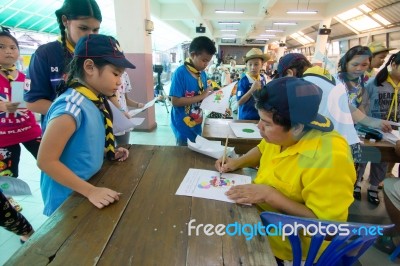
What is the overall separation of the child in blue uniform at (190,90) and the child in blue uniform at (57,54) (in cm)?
85

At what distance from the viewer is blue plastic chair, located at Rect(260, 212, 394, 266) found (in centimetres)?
72

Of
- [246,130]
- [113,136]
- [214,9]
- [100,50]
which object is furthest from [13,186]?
[214,9]

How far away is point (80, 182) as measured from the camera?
85 centimetres

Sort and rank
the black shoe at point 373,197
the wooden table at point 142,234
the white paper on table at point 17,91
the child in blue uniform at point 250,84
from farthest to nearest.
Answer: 1. the child in blue uniform at point 250,84
2. the black shoe at point 373,197
3. the white paper on table at point 17,91
4. the wooden table at point 142,234

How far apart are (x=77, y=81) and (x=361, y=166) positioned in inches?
113

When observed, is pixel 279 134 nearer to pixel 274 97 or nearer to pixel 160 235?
pixel 274 97

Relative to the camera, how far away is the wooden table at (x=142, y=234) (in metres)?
0.60

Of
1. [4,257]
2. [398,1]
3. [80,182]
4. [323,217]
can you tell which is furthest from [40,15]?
[398,1]

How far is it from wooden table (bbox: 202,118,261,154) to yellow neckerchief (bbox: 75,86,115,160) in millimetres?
729

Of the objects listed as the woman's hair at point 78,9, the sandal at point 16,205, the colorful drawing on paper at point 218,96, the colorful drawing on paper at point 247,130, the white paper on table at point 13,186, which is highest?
the woman's hair at point 78,9

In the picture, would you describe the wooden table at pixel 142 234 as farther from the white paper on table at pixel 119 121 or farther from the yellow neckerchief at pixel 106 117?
the white paper on table at pixel 119 121

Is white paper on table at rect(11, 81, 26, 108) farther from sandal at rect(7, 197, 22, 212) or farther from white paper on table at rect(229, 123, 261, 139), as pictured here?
white paper on table at rect(229, 123, 261, 139)

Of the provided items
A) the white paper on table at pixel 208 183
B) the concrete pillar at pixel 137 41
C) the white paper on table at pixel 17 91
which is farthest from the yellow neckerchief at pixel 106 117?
the concrete pillar at pixel 137 41

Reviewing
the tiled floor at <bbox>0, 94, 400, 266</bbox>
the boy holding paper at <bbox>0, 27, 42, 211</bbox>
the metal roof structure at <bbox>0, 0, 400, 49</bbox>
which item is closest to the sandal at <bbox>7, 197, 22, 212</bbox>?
the tiled floor at <bbox>0, 94, 400, 266</bbox>
